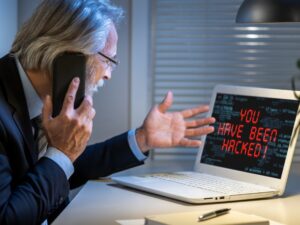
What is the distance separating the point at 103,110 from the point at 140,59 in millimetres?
250

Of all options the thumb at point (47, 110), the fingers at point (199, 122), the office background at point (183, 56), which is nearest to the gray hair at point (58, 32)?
the thumb at point (47, 110)

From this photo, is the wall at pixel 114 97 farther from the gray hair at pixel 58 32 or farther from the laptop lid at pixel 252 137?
the gray hair at pixel 58 32

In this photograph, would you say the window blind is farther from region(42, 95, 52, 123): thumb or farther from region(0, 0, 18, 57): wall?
region(42, 95, 52, 123): thumb

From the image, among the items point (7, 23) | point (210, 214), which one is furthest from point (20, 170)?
point (7, 23)

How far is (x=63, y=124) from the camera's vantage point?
1.76 metres

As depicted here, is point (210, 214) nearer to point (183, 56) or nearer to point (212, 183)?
point (212, 183)

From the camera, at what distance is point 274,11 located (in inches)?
83.4

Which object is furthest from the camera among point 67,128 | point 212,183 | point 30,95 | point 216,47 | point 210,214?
point 216,47

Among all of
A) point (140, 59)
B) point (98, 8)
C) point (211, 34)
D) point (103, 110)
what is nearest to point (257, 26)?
point (211, 34)

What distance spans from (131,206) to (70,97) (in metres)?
0.32

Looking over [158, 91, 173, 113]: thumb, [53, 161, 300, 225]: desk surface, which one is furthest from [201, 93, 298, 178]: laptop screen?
[158, 91, 173, 113]: thumb

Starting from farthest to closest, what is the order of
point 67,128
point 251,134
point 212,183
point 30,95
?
point 251,134
point 212,183
point 30,95
point 67,128

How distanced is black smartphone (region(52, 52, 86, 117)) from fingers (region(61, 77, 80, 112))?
16mm

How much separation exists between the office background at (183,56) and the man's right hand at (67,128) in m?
1.04
